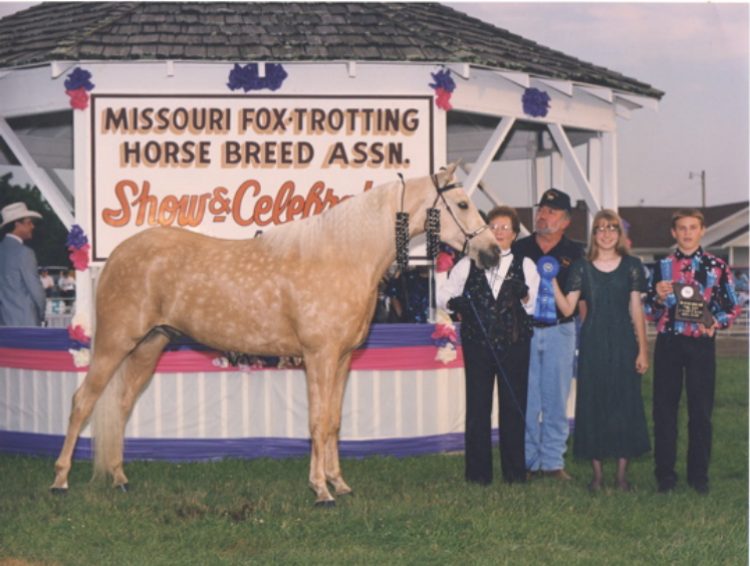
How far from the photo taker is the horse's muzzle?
7168 mm

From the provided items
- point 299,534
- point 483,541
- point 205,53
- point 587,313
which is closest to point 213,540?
point 299,534

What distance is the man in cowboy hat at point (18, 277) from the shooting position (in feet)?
33.4

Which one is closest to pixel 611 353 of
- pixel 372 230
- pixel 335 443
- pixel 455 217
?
pixel 455 217

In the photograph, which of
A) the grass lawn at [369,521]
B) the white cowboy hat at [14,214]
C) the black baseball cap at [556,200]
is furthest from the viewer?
the white cowboy hat at [14,214]

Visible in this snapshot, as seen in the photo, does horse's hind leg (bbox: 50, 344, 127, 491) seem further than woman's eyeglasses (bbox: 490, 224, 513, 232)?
No

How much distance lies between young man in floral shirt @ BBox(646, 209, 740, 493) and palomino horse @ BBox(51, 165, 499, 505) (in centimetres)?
135

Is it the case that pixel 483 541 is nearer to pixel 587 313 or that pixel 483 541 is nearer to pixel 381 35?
pixel 587 313

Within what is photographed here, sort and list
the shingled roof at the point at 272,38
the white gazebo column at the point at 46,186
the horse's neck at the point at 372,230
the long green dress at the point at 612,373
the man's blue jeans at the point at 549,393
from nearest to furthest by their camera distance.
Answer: the horse's neck at the point at 372,230 → the long green dress at the point at 612,373 → the man's blue jeans at the point at 549,393 → the shingled roof at the point at 272,38 → the white gazebo column at the point at 46,186

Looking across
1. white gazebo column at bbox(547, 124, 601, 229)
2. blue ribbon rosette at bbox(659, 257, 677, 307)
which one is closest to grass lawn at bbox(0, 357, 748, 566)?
blue ribbon rosette at bbox(659, 257, 677, 307)

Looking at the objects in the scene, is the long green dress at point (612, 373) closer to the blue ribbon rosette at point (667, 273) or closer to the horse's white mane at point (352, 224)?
the blue ribbon rosette at point (667, 273)

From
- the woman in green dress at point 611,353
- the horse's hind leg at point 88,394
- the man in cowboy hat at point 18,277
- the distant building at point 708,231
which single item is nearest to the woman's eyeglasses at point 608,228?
the woman in green dress at point 611,353

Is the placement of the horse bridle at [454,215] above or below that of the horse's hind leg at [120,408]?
above

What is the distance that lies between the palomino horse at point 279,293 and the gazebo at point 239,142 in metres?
1.58

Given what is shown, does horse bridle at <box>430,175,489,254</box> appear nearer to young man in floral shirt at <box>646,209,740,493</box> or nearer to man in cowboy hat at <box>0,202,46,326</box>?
young man in floral shirt at <box>646,209,740,493</box>
